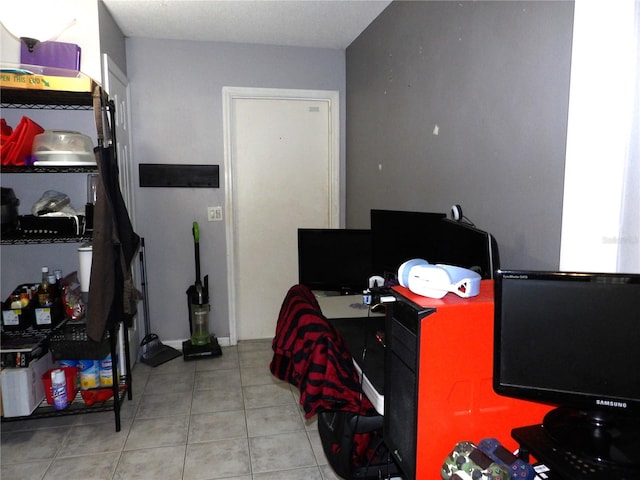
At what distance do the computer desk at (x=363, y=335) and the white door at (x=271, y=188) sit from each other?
1.41 metres

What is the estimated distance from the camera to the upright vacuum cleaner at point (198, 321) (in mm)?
3584

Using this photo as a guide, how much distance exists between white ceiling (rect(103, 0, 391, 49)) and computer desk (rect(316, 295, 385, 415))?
1803mm

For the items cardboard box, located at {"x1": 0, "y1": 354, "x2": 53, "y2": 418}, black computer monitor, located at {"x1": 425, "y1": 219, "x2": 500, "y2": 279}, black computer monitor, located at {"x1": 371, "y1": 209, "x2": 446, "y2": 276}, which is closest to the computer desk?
black computer monitor, located at {"x1": 371, "y1": 209, "x2": 446, "y2": 276}

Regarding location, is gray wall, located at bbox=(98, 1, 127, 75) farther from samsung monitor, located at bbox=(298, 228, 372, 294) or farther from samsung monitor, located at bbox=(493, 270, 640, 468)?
samsung monitor, located at bbox=(493, 270, 640, 468)

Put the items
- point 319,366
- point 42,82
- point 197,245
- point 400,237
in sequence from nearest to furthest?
point 319,366 < point 400,237 < point 42,82 < point 197,245

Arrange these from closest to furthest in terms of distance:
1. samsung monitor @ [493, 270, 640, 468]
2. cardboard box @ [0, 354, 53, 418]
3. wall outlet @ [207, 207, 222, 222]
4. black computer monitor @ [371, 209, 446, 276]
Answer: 1. samsung monitor @ [493, 270, 640, 468]
2. black computer monitor @ [371, 209, 446, 276]
3. cardboard box @ [0, 354, 53, 418]
4. wall outlet @ [207, 207, 222, 222]

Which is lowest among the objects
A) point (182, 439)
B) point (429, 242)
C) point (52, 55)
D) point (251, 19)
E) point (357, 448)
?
point (182, 439)

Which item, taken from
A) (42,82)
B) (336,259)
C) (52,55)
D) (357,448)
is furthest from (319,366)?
(52,55)

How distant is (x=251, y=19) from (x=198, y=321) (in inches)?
88.8

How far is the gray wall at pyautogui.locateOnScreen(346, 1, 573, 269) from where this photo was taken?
5.09 ft

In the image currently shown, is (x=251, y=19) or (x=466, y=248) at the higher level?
(x=251, y=19)

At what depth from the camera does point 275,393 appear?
10.0 feet

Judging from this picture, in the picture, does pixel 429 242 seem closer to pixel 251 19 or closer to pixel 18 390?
pixel 251 19

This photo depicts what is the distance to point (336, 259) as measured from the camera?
2.60 meters
